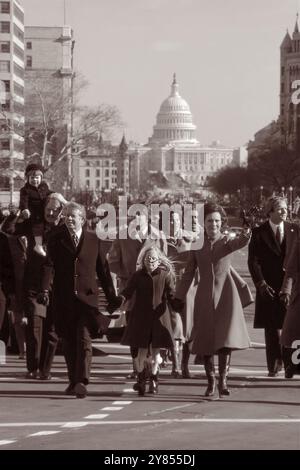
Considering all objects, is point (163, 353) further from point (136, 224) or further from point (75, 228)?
point (75, 228)

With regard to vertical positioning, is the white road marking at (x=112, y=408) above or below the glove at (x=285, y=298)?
below

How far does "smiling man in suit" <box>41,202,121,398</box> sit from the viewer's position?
1285 centimetres

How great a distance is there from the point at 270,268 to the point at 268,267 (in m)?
0.02

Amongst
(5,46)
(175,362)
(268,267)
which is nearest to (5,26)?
(5,46)

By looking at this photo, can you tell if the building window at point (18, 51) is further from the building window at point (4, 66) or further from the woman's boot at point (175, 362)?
the woman's boot at point (175, 362)

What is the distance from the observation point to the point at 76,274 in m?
12.9

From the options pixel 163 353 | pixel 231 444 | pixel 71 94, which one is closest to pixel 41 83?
pixel 71 94

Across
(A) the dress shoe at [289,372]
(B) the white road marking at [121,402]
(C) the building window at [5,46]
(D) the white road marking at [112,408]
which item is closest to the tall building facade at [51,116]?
(C) the building window at [5,46]

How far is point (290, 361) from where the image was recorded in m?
13.7

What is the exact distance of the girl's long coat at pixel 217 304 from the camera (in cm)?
1272

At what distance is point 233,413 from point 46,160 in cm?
7383

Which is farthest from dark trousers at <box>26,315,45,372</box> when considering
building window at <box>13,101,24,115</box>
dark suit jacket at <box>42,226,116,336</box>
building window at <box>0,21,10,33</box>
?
building window at <box>0,21,10,33</box>

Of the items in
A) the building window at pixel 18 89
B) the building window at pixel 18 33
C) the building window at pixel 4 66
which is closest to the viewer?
the building window at pixel 4 66

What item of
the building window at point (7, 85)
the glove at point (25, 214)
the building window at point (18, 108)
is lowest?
the glove at point (25, 214)
